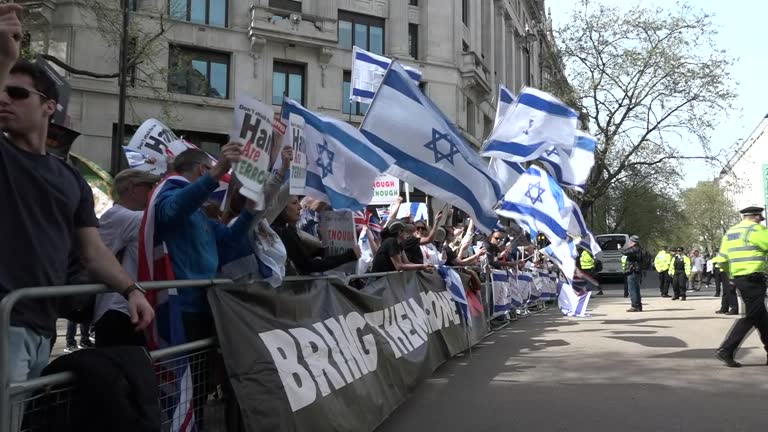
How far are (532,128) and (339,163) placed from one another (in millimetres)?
4752

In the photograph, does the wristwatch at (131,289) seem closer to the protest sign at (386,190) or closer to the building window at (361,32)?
the protest sign at (386,190)

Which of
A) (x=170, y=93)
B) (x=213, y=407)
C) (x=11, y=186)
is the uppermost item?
(x=170, y=93)

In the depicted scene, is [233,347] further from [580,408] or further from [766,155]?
[766,155]

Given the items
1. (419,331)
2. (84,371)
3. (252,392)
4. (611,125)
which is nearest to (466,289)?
(419,331)

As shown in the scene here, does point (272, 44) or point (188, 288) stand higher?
point (272, 44)

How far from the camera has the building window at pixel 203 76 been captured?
86.5 ft

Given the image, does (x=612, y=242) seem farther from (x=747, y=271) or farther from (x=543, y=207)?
(x=747, y=271)

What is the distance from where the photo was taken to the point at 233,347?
12.6 feet

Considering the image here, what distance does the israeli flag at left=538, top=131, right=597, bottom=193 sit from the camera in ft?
40.3

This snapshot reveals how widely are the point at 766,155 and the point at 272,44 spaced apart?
84.7m

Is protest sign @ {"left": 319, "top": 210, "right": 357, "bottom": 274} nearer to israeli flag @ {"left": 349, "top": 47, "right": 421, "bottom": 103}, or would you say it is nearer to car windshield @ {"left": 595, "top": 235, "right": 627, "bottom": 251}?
israeli flag @ {"left": 349, "top": 47, "right": 421, "bottom": 103}

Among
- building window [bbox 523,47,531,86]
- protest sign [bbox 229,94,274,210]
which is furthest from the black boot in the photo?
building window [bbox 523,47,531,86]

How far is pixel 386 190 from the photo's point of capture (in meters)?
13.4

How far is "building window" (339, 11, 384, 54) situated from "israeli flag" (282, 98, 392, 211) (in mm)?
24952
